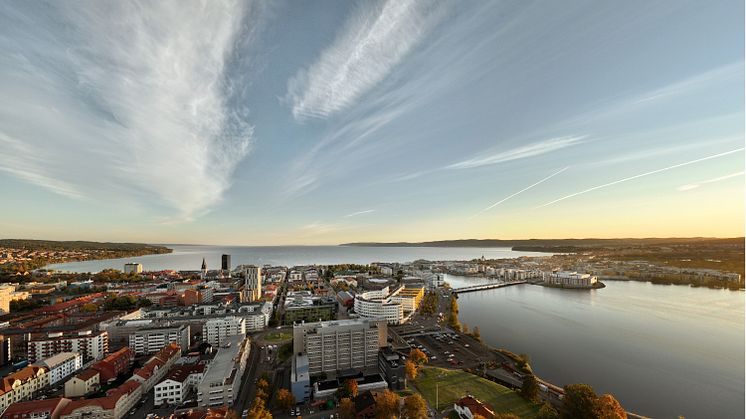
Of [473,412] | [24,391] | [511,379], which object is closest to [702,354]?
[511,379]

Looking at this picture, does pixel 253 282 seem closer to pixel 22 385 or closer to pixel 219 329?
pixel 219 329

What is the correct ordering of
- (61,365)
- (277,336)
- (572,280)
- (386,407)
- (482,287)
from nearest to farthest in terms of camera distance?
(386,407) < (61,365) < (277,336) < (482,287) < (572,280)

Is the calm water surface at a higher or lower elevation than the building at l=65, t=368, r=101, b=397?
lower

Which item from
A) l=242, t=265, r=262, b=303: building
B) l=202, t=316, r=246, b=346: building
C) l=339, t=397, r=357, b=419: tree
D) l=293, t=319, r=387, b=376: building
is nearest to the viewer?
l=339, t=397, r=357, b=419: tree

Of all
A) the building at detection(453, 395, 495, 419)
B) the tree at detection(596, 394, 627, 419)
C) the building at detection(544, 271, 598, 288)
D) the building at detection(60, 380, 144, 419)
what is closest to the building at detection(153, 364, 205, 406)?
the building at detection(60, 380, 144, 419)

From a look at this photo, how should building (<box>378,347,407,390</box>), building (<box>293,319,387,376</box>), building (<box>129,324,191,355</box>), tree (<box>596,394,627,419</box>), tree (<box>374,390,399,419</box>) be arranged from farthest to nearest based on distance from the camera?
building (<box>129,324,191,355</box>), building (<box>293,319,387,376</box>), building (<box>378,347,407,390</box>), tree (<box>374,390,399,419</box>), tree (<box>596,394,627,419</box>)

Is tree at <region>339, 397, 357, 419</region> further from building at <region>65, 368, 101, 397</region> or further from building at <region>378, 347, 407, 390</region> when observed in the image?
building at <region>65, 368, 101, 397</region>

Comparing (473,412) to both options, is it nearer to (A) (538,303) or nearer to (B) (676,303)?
(A) (538,303)

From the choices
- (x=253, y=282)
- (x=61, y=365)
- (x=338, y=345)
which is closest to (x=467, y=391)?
(x=338, y=345)
